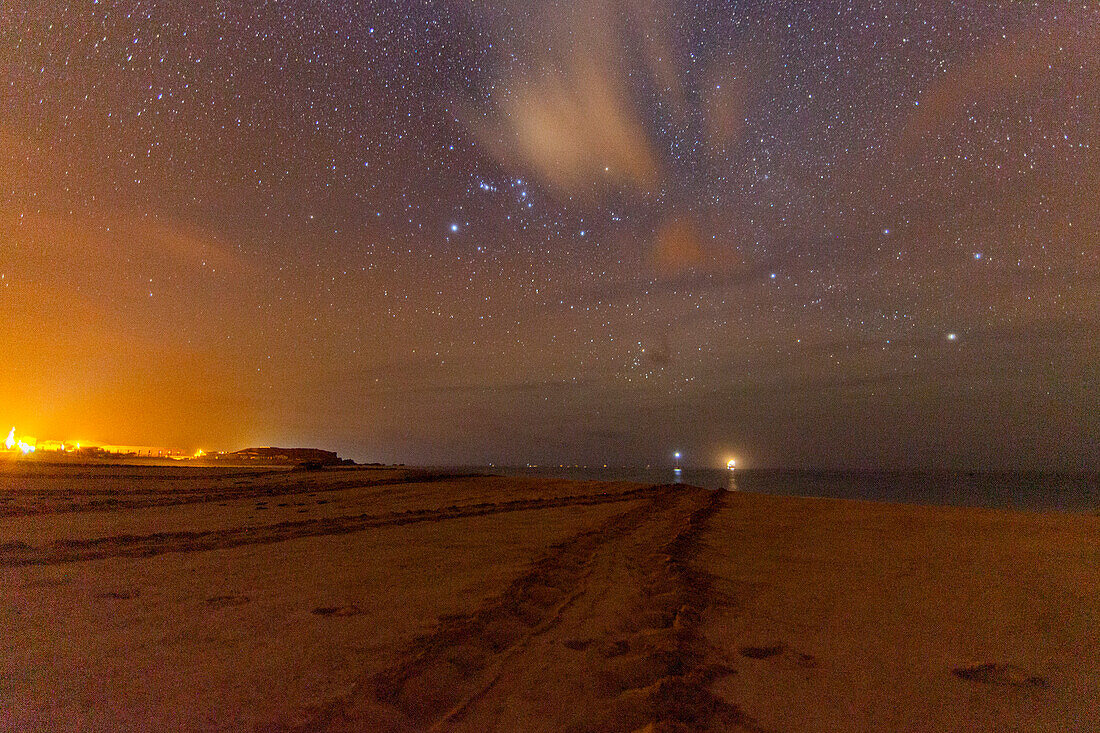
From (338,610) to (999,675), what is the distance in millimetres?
5888

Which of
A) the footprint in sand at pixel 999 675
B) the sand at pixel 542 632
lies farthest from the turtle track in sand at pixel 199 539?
the footprint in sand at pixel 999 675

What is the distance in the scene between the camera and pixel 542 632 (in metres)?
5.19

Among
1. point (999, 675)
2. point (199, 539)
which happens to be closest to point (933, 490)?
point (999, 675)

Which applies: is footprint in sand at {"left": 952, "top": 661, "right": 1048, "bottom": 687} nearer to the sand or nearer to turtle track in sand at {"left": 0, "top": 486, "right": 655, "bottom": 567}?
the sand

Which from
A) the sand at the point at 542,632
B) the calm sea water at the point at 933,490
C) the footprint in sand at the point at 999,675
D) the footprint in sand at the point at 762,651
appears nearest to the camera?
the sand at the point at 542,632

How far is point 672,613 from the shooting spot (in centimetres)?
573

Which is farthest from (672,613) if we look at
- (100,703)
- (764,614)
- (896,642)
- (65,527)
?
(65,527)

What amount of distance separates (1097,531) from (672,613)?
11578mm

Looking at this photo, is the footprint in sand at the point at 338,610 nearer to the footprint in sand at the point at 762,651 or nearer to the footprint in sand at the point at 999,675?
the footprint in sand at the point at 762,651

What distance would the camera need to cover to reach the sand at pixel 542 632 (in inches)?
141

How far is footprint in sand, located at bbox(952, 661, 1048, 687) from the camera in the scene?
4051 millimetres

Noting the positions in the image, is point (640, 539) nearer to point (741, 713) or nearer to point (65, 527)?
point (741, 713)

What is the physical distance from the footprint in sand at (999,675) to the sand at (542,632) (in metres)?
0.02

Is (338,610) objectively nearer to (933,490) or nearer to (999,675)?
(999,675)
